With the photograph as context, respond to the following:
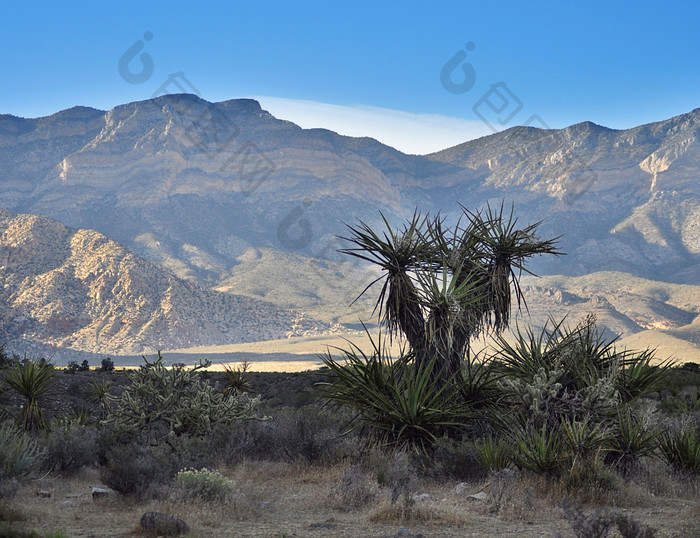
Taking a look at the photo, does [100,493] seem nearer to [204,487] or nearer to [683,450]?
[204,487]

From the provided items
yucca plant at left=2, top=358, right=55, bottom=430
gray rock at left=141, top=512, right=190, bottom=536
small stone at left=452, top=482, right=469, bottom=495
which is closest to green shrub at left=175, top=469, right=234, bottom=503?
gray rock at left=141, top=512, right=190, bottom=536

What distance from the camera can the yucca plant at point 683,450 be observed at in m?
10.7

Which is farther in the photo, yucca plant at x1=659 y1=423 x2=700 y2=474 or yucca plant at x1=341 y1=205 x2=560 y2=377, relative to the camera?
yucca plant at x1=341 y1=205 x2=560 y2=377

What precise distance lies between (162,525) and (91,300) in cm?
9157

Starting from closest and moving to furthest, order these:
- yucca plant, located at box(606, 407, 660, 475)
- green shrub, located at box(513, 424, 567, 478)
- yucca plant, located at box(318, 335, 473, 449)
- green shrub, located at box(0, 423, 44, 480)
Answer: green shrub, located at box(0, 423, 44, 480) < green shrub, located at box(513, 424, 567, 478) < yucca plant, located at box(606, 407, 660, 475) < yucca plant, located at box(318, 335, 473, 449)

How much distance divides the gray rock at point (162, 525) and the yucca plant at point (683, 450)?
305 inches

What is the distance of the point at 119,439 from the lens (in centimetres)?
1313

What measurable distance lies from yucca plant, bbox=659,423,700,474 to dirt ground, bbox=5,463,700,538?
87cm

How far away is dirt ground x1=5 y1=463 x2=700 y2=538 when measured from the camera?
308 inches

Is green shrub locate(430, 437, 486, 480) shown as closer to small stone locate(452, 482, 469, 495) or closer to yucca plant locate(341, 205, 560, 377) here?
small stone locate(452, 482, 469, 495)

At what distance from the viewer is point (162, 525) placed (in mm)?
7379

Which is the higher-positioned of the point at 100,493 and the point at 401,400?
the point at 401,400

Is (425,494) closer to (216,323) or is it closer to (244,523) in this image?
(244,523)

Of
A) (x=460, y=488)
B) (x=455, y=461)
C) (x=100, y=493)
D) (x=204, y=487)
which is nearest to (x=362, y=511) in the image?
(x=460, y=488)
